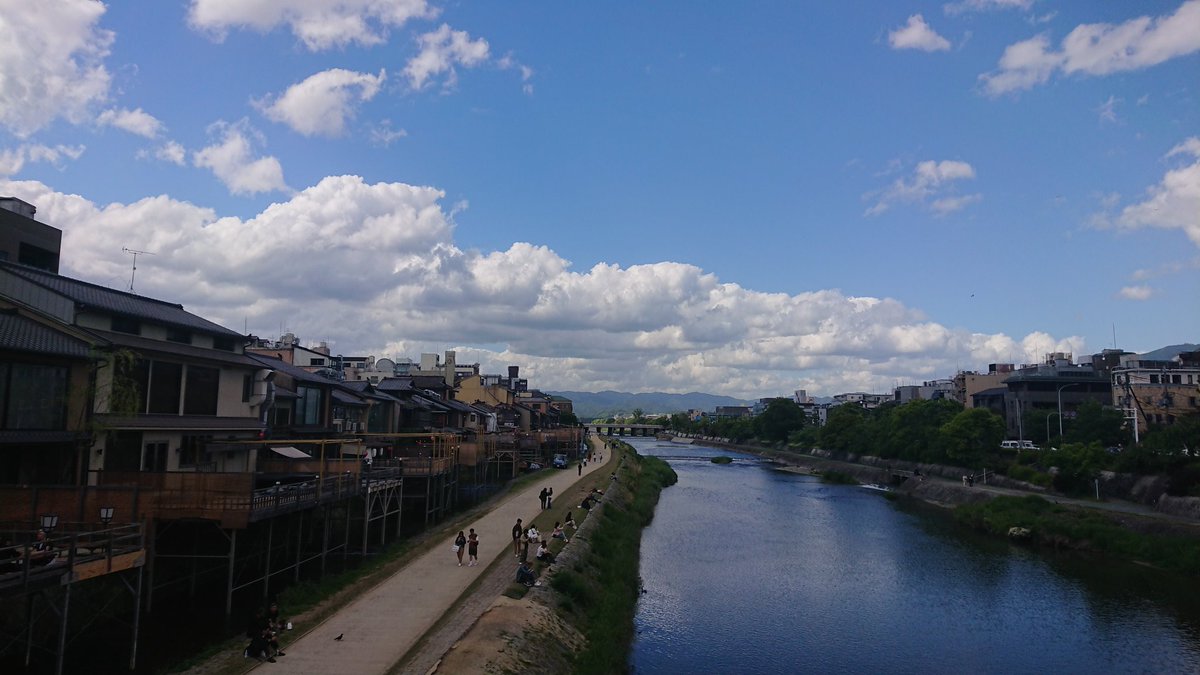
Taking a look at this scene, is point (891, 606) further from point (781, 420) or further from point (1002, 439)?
point (781, 420)

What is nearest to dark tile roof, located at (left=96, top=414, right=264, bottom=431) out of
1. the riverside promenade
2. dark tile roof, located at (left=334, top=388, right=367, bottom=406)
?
the riverside promenade

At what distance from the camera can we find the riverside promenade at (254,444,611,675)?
16.9 m

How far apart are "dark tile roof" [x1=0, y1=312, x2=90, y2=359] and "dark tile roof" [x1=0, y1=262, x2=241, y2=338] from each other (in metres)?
2.25

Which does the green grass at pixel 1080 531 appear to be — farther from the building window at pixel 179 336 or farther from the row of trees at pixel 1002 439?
the building window at pixel 179 336

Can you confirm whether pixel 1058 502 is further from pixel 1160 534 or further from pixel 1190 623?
pixel 1190 623

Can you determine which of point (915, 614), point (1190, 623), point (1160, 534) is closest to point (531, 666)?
point (915, 614)

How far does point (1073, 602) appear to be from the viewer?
33.0 m

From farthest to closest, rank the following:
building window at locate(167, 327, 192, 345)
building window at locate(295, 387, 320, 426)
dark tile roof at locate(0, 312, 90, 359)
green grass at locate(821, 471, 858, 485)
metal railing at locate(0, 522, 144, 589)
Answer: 1. green grass at locate(821, 471, 858, 485)
2. building window at locate(295, 387, 320, 426)
3. building window at locate(167, 327, 192, 345)
4. dark tile roof at locate(0, 312, 90, 359)
5. metal railing at locate(0, 522, 144, 589)

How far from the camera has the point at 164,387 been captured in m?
27.1

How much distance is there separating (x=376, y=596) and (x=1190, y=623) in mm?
31546

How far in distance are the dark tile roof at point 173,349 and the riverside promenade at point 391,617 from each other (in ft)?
37.3

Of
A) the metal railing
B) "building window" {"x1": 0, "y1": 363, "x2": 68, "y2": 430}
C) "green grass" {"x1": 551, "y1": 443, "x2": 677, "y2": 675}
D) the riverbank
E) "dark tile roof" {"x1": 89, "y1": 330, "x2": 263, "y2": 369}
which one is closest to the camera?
the metal railing

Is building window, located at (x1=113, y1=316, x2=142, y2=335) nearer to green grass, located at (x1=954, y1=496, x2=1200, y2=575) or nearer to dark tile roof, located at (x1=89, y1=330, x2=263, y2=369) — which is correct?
dark tile roof, located at (x1=89, y1=330, x2=263, y2=369)

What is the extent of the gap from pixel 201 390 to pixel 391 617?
1421 cm
